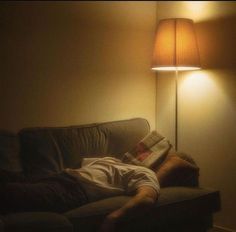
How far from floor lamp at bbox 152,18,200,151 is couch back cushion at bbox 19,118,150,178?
0.48 meters

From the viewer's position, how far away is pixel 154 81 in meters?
3.43

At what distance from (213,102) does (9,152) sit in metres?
1.44

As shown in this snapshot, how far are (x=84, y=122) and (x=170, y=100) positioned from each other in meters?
0.73

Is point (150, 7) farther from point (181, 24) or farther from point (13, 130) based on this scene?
point (13, 130)

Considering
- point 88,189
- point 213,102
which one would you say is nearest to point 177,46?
point 213,102

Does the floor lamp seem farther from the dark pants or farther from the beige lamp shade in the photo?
the dark pants

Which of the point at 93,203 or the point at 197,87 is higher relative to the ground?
the point at 197,87

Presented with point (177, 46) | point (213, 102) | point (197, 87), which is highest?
point (177, 46)

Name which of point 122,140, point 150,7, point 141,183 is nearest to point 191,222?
point 141,183

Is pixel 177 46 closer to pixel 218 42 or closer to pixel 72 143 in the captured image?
pixel 218 42

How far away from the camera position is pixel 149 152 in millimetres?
→ 2643

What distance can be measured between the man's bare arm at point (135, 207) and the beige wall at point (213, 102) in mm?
925

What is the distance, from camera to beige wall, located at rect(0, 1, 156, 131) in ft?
8.71

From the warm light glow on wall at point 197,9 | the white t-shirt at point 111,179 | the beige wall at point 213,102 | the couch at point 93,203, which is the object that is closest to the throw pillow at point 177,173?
the couch at point 93,203
